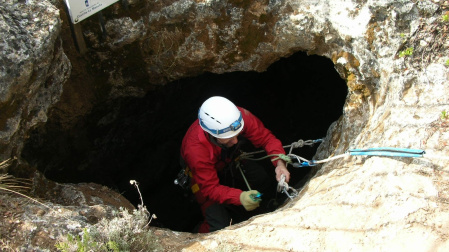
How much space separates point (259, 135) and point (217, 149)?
54 centimetres

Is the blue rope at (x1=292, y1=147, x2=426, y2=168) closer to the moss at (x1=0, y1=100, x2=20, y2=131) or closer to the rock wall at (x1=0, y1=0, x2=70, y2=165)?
the rock wall at (x1=0, y1=0, x2=70, y2=165)

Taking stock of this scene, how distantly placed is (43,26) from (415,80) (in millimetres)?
3173

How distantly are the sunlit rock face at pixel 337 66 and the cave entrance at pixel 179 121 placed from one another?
3.14 ft

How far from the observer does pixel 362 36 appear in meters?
3.51

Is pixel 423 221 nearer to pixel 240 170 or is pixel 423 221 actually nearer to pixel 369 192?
pixel 369 192

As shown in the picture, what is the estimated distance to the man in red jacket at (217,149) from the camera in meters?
4.03

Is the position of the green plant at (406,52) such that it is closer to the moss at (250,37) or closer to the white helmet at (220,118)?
the moss at (250,37)

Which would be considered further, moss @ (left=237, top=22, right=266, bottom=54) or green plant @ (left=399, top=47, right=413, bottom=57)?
moss @ (left=237, top=22, right=266, bottom=54)

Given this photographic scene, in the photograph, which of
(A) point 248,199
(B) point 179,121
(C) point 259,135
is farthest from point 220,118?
(B) point 179,121

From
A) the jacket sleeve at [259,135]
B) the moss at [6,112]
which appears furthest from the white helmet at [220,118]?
the moss at [6,112]

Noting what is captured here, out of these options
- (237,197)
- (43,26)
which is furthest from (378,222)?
(43,26)

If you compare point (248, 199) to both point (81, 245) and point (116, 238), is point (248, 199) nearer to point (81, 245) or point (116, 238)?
point (116, 238)

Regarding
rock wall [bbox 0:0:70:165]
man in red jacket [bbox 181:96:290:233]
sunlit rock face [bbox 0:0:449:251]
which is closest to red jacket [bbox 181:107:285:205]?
man in red jacket [bbox 181:96:290:233]

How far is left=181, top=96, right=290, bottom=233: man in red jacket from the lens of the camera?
403 cm
